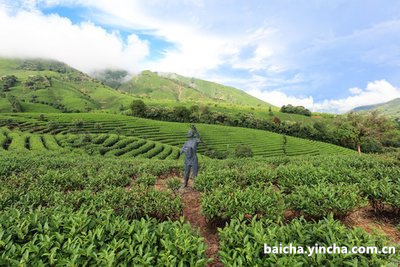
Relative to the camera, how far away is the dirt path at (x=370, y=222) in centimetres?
689

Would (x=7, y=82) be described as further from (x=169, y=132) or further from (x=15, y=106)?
(x=169, y=132)

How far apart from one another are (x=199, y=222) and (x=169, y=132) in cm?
6633

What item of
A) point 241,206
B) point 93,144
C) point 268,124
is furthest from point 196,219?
point 268,124

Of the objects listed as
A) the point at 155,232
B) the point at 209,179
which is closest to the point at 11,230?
the point at 155,232

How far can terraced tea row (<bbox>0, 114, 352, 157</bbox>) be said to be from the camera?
64.5m

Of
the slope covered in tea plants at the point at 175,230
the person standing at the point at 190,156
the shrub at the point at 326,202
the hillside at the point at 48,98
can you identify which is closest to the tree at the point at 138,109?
the hillside at the point at 48,98

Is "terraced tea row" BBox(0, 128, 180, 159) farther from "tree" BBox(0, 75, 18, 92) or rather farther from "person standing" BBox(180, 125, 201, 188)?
"tree" BBox(0, 75, 18, 92)

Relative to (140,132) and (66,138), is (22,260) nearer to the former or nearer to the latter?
(66,138)

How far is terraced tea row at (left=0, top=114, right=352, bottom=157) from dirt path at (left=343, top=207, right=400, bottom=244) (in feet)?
174

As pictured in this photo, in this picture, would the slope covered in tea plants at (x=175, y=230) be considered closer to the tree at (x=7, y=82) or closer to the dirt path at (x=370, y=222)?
the dirt path at (x=370, y=222)

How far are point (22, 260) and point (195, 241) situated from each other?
2.87 metres

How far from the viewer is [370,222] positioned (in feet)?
24.7

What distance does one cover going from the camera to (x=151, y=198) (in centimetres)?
803

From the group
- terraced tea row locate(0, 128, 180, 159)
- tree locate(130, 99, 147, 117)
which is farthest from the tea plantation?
tree locate(130, 99, 147, 117)
